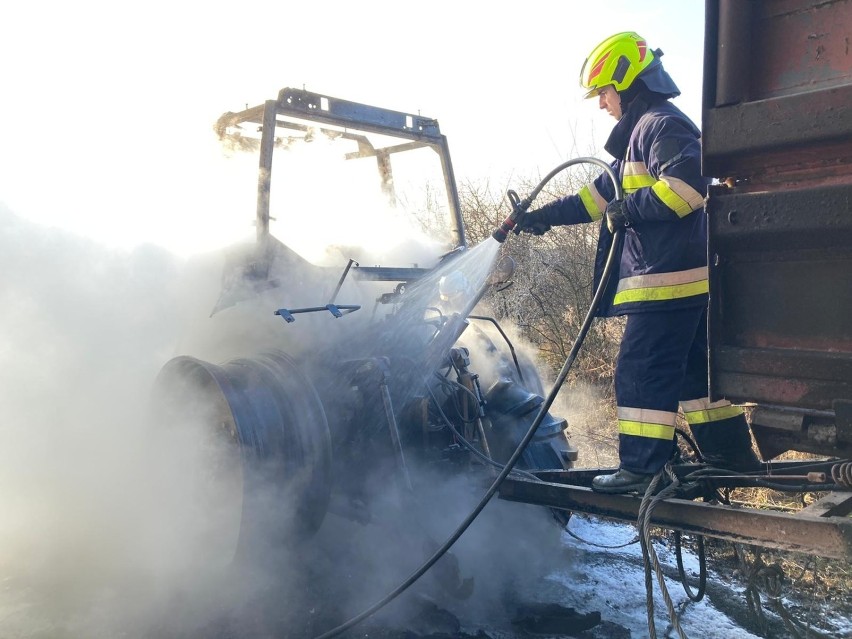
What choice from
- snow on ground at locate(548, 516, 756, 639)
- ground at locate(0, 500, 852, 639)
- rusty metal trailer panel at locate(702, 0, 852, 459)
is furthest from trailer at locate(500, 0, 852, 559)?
ground at locate(0, 500, 852, 639)

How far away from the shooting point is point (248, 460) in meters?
3.04

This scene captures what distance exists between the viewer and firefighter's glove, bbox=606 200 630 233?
290 centimetres

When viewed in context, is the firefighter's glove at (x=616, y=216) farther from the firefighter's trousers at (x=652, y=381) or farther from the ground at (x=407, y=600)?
the ground at (x=407, y=600)

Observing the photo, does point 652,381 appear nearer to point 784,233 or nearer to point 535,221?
point 784,233

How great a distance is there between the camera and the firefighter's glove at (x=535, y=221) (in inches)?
143

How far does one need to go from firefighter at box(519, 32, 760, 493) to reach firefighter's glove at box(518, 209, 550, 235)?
49 centimetres

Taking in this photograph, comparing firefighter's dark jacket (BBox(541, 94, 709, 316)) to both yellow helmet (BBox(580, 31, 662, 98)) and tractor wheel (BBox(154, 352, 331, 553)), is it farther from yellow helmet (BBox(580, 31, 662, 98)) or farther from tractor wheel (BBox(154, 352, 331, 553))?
tractor wheel (BBox(154, 352, 331, 553))

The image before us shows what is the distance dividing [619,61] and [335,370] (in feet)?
6.83

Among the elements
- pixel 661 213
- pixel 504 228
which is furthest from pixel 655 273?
pixel 504 228

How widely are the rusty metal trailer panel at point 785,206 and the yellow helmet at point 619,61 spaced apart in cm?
100

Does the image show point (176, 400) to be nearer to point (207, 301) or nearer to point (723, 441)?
point (207, 301)

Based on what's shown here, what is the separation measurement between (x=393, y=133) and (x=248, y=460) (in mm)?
2630

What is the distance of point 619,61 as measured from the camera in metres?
3.08

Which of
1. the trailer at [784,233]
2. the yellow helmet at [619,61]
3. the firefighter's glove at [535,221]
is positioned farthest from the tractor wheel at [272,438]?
the yellow helmet at [619,61]
